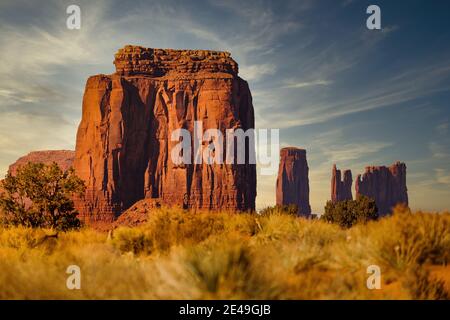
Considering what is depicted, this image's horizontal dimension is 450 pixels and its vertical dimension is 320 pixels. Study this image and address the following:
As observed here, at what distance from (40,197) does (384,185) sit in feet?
559

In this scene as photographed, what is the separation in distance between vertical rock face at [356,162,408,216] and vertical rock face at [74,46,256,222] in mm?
94147

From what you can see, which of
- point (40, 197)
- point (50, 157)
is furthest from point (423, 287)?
point (50, 157)

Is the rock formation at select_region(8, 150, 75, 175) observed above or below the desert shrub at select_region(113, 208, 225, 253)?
above

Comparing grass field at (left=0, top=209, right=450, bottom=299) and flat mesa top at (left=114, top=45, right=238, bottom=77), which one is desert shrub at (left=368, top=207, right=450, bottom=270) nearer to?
grass field at (left=0, top=209, right=450, bottom=299)

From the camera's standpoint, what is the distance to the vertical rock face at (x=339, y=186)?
565 feet

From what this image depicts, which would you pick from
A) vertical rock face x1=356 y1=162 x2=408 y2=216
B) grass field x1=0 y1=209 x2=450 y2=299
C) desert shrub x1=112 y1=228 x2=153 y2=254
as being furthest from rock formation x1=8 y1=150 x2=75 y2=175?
grass field x1=0 y1=209 x2=450 y2=299

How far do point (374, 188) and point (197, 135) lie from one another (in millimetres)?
110915

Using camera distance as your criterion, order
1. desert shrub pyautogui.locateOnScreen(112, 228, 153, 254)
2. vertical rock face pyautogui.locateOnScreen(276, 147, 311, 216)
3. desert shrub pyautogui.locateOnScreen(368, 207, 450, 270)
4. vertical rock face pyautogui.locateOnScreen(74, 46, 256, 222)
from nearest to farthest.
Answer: desert shrub pyautogui.locateOnScreen(368, 207, 450, 270) < desert shrub pyautogui.locateOnScreen(112, 228, 153, 254) < vertical rock face pyautogui.locateOnScreen(74, 46, 256, 222) < vertical rock face pyautogui.locateOnScreen(276, 147, 311, 216)

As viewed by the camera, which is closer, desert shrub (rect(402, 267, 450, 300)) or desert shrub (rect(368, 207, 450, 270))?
desert shrub (rect(402, 267, 450, 300))

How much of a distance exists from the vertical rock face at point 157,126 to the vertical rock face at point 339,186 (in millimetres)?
84294

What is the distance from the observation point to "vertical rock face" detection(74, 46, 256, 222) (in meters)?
90.1

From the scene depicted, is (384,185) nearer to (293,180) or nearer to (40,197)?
(293,180)
